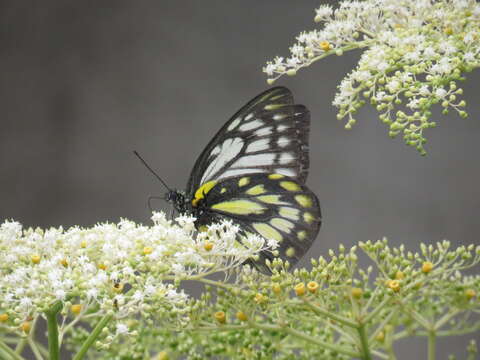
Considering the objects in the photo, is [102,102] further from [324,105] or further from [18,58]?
[324,105]

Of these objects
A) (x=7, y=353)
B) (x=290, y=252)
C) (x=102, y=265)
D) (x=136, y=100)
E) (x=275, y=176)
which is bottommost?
(x=7, y=353)

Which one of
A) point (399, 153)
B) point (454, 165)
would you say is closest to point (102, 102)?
point (399, 153)

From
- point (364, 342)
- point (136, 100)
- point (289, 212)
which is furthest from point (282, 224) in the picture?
point (136, 100)

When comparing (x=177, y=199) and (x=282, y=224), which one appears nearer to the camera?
(x=282, y=224)

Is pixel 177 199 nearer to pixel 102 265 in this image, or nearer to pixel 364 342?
pixel 102 265

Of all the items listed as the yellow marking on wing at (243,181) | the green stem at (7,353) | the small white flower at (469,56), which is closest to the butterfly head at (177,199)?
the yellow marking on wing at (243,181)

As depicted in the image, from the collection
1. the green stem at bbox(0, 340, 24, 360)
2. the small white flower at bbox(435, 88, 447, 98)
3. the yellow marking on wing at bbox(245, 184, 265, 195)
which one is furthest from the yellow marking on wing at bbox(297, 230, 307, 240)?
the green stem at bbox(0, 340, 24, 360)

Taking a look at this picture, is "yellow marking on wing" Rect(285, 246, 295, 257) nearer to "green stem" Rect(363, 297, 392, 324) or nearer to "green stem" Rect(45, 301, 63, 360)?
"green stem" Rect(363, 297, 392, 324)

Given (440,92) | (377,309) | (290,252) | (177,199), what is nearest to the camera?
(377,309)
